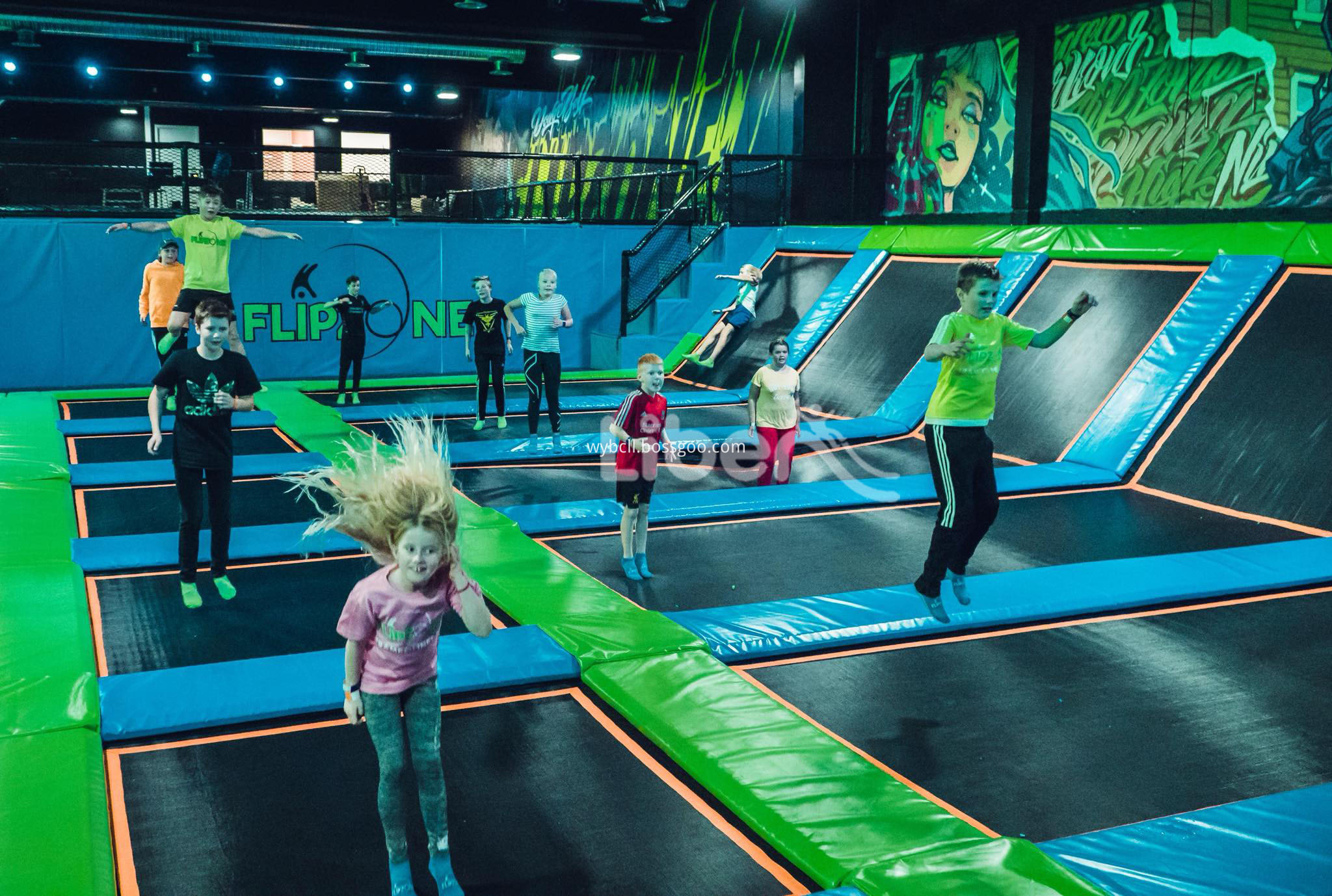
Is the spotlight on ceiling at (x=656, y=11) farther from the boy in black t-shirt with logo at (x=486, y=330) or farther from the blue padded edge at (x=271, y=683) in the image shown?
the blue padded edge at (x=271, y=683)

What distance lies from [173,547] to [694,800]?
3552 millimetres

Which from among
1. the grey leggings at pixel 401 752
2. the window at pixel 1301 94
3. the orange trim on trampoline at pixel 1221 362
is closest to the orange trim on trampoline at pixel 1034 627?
the grey leggings at pixel 401 752

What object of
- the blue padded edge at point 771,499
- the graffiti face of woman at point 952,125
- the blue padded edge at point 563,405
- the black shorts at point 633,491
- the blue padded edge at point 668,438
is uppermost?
the graffiti face of woman at point 952,125

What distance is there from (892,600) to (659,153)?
14.0 meters

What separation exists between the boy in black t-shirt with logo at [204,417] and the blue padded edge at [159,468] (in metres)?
2.23

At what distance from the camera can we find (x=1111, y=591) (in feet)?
16.6

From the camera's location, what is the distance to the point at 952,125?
42.4 feet

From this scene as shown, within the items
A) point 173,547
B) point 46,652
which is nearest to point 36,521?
point 173,547

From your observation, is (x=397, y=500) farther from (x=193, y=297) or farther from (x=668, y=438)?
(x=193, y=297)

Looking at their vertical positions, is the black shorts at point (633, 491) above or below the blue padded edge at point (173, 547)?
above

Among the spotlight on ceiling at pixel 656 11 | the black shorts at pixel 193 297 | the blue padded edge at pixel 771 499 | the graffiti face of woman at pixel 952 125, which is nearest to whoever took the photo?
the blue padded edge at pixel 771 499

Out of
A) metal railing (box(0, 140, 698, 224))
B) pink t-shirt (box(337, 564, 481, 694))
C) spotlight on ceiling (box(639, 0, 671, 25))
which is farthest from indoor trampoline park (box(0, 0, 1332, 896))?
spotlight on ceiling (box(639, 0, 671, 25))

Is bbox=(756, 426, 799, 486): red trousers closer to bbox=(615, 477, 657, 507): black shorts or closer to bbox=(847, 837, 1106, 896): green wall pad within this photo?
bbox=(615, 477, 657, 507): black shorts

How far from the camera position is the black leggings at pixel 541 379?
859 cm
